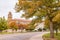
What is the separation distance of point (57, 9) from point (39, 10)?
2.86 metres

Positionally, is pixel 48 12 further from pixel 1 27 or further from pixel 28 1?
pixel 1 27

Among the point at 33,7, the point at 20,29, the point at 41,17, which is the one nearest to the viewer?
the point at 33,7

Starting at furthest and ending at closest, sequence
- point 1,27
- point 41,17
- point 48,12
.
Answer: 1. point 1,27
2. point 41,17
3. point 48,12

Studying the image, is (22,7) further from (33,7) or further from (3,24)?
(3,24)

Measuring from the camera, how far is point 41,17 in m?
30.2

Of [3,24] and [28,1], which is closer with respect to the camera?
[28,1]

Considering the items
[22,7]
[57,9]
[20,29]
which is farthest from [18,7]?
[20,29]

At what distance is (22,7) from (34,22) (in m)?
4.16

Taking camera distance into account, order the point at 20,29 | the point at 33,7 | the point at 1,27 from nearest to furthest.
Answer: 1. the point at 33,7
2. the point at 1,27
3. the point at 20,29

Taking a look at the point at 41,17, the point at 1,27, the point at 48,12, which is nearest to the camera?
the point at 48,12

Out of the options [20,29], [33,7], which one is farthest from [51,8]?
[20,29]

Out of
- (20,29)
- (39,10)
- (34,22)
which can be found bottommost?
(20,29)

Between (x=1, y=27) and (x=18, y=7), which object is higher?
(x=18, y=7)

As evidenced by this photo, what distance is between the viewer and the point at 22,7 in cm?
2812
